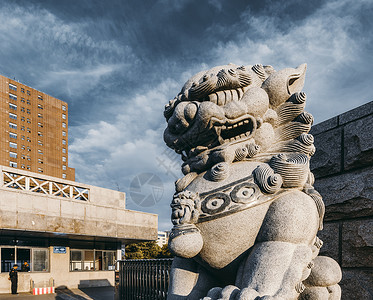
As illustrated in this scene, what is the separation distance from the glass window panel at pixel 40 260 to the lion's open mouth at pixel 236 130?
1689cm

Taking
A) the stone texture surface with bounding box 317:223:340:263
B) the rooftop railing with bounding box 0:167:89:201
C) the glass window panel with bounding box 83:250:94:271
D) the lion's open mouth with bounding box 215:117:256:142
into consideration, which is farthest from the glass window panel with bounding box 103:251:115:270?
the lion's open mouth with bounding box 215:117:256:142

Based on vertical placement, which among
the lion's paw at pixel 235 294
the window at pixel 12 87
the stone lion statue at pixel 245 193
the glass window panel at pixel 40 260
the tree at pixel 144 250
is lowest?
the tree at pixel 144 250

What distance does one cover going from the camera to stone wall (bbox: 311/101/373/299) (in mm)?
3660

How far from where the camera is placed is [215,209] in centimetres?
212

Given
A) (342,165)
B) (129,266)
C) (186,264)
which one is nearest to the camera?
(186,264)

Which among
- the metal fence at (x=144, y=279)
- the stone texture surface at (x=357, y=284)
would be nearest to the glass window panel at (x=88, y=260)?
the metal fence at (x=144, y=279)

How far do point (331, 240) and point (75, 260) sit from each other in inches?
691

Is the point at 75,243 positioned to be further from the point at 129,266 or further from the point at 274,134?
the point at 274,134

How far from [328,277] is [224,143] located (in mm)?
1090

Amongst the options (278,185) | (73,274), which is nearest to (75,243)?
(73,274)

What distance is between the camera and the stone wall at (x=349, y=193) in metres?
3.66

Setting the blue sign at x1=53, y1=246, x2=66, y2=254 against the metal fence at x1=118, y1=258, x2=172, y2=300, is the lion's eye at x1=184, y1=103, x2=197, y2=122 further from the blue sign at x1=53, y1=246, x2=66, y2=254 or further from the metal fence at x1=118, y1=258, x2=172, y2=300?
the blue sign at x1=53, y1=246, x2=66, y2=254

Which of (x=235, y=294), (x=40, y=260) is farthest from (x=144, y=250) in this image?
(x=235, y=294)

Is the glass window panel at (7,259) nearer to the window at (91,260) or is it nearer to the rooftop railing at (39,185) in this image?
the rooftop railing at (39,185)
